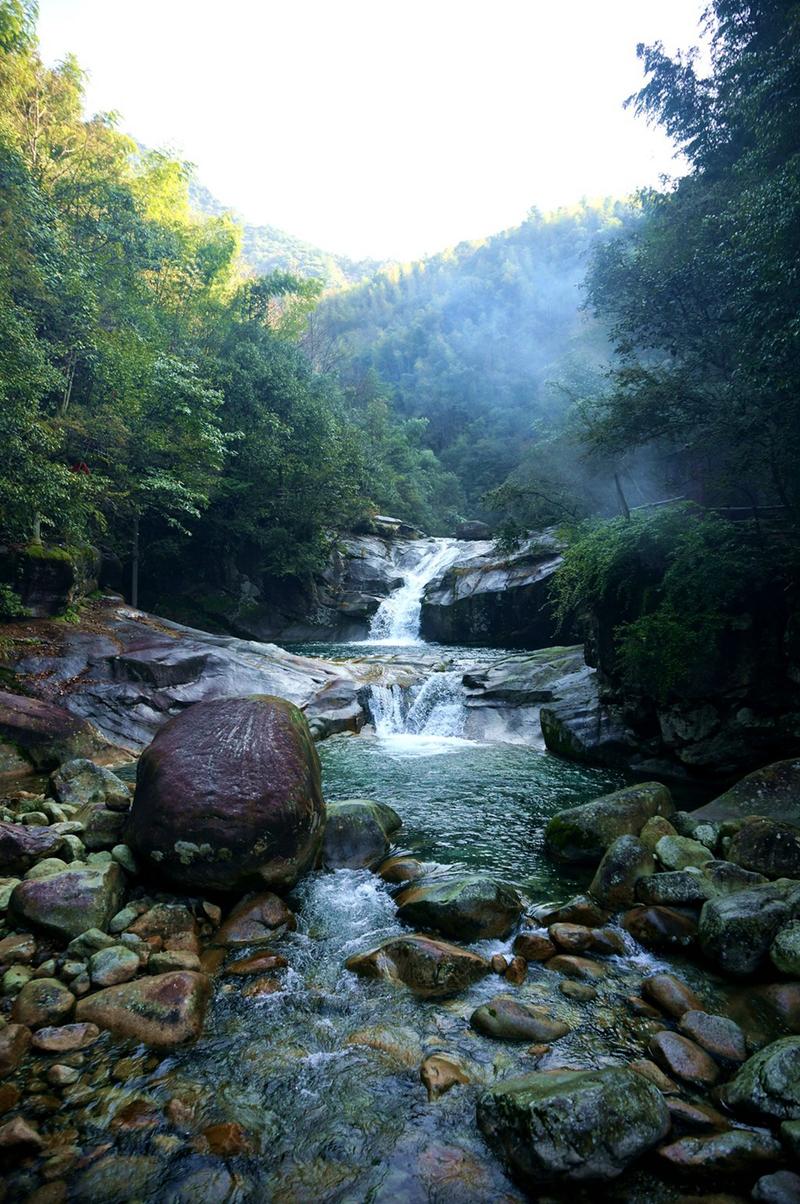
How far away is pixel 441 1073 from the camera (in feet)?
10.6

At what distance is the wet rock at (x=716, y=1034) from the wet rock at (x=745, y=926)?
0.59 m

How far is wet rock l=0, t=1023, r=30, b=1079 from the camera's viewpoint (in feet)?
10.4

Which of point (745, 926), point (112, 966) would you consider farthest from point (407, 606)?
point (112, 966)

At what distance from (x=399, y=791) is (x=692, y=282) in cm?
1094

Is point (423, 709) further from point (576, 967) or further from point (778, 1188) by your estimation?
point (778, 1188)

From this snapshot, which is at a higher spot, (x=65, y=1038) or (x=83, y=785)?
(x=83, y=785)

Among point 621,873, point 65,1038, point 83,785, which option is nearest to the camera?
point 65,1038

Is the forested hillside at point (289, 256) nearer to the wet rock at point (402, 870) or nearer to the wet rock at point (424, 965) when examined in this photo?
the wet rock at point (402, 870)

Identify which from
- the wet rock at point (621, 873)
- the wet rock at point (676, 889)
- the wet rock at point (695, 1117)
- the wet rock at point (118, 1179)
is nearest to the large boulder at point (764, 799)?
the wet rock at point (621, 873)

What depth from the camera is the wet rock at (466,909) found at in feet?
15.1

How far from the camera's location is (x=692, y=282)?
11445 millimetres

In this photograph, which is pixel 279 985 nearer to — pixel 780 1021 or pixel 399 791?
pixel 780 1021

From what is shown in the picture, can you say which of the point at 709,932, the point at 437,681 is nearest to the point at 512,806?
the point at 709,932

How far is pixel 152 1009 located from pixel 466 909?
2.28 m
